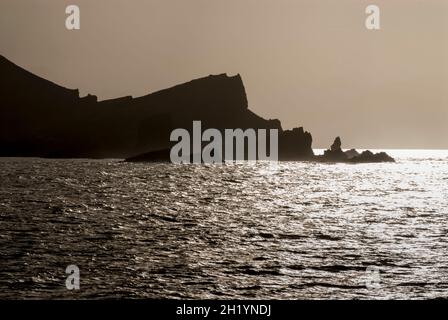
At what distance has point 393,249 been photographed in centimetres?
4322

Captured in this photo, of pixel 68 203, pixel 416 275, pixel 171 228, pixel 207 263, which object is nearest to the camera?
pixel 416 275

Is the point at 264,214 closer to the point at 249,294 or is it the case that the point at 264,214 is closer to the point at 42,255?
the point at 42,255

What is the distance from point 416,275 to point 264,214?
40.4 meters

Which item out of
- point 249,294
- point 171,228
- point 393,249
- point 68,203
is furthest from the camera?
point 68,203
